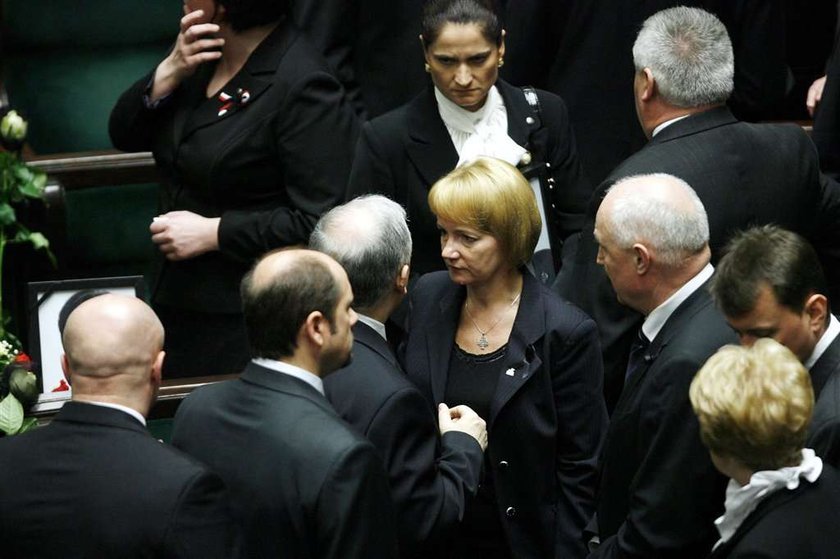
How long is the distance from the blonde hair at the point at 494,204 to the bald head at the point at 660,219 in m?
0.25

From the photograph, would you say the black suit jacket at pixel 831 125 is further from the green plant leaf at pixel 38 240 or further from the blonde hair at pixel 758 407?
the green plant leaf at pixel 38 240

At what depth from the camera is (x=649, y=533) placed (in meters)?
3.35

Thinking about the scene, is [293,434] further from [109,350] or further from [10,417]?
[10,417]

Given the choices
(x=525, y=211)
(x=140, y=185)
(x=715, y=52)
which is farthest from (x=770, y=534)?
(x=140, y=185)

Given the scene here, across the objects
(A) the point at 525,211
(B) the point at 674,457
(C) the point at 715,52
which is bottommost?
(B) the point at 674,457

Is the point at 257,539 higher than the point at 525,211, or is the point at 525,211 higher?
the point at 525,211

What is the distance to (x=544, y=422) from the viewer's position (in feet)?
12.6

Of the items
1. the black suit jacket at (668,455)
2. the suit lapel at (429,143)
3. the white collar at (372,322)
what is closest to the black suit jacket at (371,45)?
the suit lapel at (429,143)

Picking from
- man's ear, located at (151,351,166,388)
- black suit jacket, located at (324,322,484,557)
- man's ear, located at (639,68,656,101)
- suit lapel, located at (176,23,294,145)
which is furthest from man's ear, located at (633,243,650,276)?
suit lapel, located at (176,23,294,145)

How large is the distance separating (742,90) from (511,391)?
2.02 metres

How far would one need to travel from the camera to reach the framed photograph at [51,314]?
4340 millimetres

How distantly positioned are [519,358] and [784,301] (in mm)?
845

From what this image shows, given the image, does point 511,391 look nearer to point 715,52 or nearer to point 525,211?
point 525,211

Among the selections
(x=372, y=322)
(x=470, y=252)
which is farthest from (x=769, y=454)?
(x=470, y=252)
